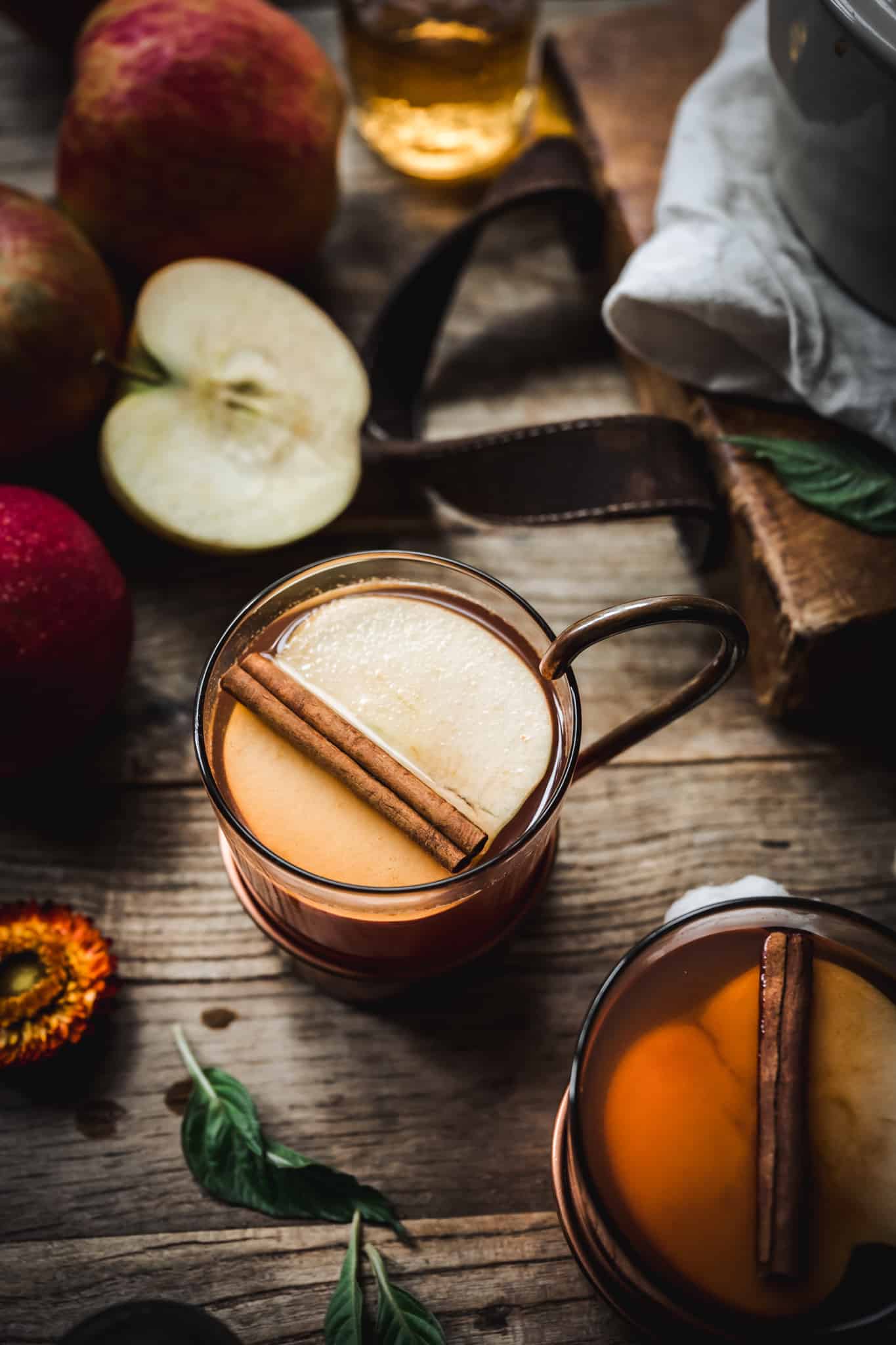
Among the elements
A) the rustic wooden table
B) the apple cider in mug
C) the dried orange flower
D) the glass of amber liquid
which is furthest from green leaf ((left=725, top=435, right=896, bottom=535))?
the dried orange flower

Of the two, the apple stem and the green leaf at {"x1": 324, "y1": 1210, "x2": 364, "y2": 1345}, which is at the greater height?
the apple stem

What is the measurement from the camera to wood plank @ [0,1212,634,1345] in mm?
524

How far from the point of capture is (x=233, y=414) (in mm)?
720

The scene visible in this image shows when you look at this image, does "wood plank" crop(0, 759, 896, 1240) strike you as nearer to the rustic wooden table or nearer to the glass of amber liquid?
the rustic wooden table

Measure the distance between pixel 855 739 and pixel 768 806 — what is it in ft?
0.26

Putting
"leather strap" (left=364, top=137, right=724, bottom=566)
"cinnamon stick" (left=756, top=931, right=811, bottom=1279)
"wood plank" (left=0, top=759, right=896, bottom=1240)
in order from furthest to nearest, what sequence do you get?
→ "leather strap" (left=364, top=137, right=724, bottom=566), "wood plank" (left=0, top=759, right=896, bottom=1240), "cinnamon stick" (left=756, top=931, right=811, bottom=1279)

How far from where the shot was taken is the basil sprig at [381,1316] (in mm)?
514

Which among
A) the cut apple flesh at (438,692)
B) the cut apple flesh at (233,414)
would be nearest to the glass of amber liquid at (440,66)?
the cut apple flesh at (233,414)

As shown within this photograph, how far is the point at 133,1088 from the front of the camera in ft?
1.90

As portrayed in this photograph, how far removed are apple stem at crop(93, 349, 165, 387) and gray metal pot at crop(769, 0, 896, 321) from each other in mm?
418

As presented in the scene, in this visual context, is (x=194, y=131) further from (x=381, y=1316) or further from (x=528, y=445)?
(x=381, y=1316)

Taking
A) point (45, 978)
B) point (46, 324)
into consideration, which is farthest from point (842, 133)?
point (45, 978)

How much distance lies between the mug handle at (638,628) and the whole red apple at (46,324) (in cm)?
38

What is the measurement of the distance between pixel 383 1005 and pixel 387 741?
17cm
